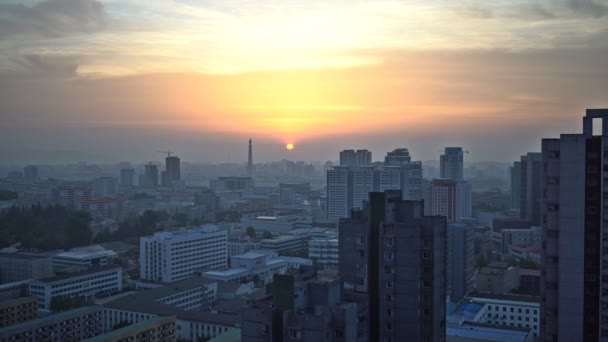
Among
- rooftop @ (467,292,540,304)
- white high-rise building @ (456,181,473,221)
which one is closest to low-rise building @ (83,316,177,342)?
rooftop @ (467,292,540,304)

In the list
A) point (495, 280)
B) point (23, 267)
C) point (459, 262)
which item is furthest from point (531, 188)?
point (23, 267)

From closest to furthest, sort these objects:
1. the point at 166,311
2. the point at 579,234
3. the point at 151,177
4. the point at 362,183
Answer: the point at 579,234 → the point at 166,311 → the point at 362,183 → the point at 151,177

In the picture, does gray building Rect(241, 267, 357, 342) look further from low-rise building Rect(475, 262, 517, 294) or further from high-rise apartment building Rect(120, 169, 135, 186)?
high-rise apartment building Rect(120, 169, 135, 186)

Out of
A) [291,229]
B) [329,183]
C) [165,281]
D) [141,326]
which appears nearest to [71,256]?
[165,281]

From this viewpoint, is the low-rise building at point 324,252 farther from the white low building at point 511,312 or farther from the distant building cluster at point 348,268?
the white low building at point 511,312

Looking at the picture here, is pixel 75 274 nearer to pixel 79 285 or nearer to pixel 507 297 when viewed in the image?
pixel 79 285
